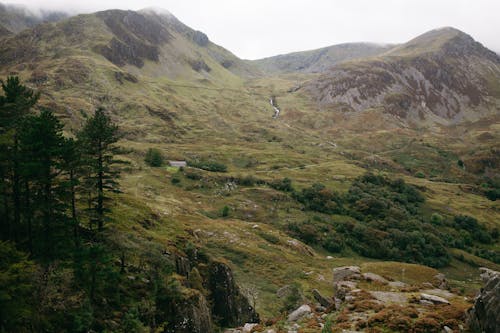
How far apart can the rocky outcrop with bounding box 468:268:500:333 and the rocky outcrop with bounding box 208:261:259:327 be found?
88.6ft

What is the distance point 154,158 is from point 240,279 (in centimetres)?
8308

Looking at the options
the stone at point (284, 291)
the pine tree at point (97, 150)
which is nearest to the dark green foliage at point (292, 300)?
the stone at point (284, 291)

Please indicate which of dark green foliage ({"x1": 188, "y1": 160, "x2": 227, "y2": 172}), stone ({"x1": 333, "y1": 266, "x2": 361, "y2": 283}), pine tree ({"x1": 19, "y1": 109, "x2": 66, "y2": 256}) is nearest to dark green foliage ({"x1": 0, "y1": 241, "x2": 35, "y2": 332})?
pine tree ({"x1": 19, "y1": 109, "x2": 66, "y2": 256})

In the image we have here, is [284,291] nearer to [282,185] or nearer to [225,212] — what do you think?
[225,212]

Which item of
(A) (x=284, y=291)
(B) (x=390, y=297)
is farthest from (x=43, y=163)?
(A) (x=284, y=291)

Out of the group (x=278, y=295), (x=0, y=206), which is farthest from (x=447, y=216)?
(x=0, y=206)

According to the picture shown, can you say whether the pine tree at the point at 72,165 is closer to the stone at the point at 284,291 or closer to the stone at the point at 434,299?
the stone at the point at 434,299

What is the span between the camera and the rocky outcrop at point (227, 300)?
41.2m

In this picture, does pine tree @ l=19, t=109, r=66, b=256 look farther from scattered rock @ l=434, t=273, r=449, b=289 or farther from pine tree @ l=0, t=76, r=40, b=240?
scattered rock @ l=434, t=273, r=449, b=289

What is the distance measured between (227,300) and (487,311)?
28658mm

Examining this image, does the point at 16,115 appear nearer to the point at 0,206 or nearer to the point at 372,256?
the point at 0,206

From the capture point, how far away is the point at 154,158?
130m

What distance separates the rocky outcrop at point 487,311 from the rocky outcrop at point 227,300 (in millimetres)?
27002

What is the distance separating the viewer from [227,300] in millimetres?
41594
